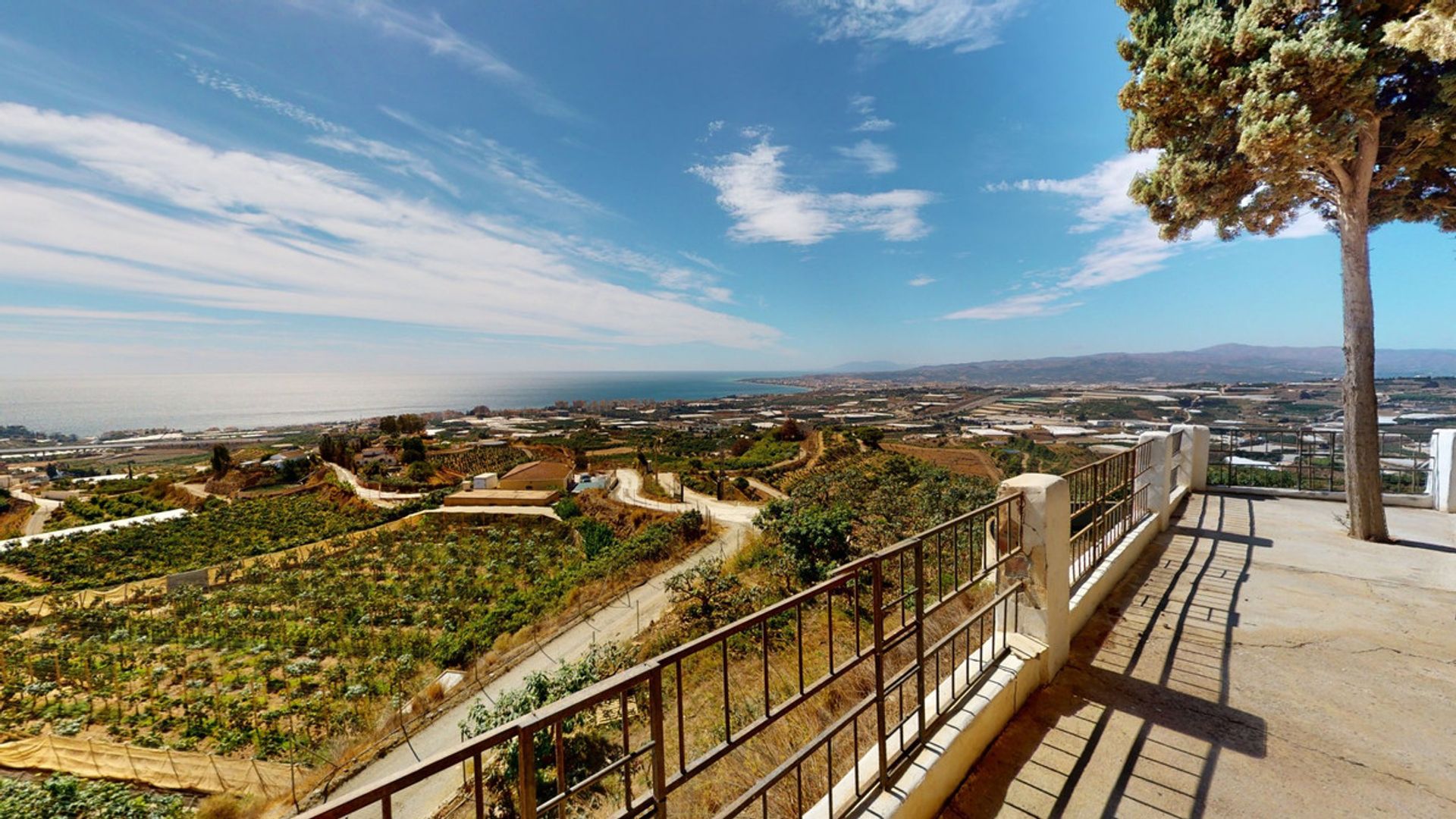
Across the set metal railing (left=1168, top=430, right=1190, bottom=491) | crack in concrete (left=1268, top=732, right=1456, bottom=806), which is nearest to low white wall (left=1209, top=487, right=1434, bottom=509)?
metal railing (left=1168, top=430, right=1190, bottom=491)

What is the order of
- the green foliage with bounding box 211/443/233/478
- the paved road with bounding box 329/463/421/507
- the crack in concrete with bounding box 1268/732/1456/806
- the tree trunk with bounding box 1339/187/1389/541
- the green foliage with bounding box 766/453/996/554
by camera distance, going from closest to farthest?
the crack in concrete with bounding box 1268/732/1456/806 → the tree trunk with bounding box 1339/187/1389/541 → the green foliage with bounding box 766/453/996/554 → the paved road with bounding box 329/463/421/507 → the green foliage with bounding box 211/443/233/478

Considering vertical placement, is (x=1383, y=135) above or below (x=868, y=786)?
above

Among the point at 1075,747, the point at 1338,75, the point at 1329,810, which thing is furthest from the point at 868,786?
the point at 1338,75

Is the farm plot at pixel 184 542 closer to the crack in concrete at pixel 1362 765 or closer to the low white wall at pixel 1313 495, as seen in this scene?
the crack in concrete at pixel 1362 765

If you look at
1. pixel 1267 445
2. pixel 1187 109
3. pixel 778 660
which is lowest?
pixel 778 660

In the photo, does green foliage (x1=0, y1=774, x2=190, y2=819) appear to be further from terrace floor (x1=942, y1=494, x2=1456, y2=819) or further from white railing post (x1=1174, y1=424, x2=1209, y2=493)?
white railing post (x1=1174, y1=424, x2=1209, y2=493)

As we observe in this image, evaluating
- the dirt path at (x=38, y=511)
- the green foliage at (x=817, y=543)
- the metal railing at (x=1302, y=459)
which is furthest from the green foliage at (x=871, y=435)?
the dirt path at (x=38, y=511)

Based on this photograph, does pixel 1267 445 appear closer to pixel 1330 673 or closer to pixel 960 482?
pixel 1330 673
